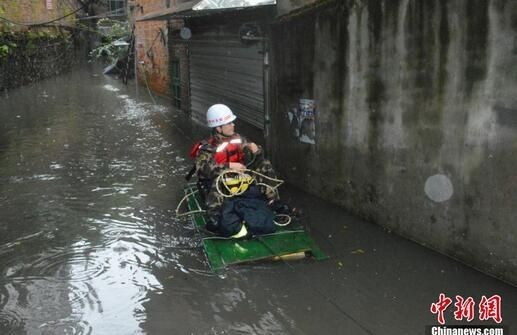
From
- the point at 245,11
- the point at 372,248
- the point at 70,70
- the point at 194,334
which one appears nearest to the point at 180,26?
the point at 245,11

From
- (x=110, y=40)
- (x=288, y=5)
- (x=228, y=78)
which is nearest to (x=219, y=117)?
(x=288, y=5)

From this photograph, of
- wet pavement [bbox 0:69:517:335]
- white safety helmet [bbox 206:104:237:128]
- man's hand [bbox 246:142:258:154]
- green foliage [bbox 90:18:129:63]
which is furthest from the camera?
green foliage [bbox 90:18:129:63]

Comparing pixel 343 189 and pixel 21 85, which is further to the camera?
pixel 21 85

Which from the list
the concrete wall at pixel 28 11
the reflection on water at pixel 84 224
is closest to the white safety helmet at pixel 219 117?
the reflection on water at pixel 84 224

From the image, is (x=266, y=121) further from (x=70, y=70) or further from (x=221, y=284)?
(x=70, y=70)

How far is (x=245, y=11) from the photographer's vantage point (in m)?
9.95

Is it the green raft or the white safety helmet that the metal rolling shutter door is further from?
the green raft

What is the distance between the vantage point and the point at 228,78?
Answer: 11859mm

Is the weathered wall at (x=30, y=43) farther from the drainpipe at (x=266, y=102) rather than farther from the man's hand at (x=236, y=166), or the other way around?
the man's hand at (x=236, y=166)

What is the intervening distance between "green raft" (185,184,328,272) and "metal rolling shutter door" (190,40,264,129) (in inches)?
158

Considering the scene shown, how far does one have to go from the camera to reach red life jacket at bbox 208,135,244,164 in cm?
655

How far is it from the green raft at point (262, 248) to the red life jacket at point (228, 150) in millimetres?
1083

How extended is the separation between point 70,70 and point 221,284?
3956 centimetres

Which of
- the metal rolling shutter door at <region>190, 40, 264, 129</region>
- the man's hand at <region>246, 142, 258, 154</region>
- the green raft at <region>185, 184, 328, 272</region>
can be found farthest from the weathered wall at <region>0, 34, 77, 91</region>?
the green raft at <region>185, 184, 328, 272</region>
